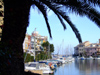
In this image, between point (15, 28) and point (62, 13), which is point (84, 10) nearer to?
point (62, 13)

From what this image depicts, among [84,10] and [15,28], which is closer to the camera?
[15,28]

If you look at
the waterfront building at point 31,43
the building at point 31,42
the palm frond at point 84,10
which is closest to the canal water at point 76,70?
the waterfront building at point 31,43

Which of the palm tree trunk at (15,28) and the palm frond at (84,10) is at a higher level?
the palm frond at (84,10)

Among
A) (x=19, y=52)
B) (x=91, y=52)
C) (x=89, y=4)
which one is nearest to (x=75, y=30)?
(x=89, y=4)

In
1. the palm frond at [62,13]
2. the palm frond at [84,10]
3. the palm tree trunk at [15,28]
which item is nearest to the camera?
the palm tree trunk at [15,28]

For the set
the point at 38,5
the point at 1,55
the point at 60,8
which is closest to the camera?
the point at 1,55

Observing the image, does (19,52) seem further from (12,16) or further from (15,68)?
(12,16)

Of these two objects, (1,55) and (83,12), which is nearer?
(1,55)

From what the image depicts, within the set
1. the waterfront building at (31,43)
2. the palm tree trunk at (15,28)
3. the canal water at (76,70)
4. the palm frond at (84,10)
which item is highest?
the palm frond at (84,10)

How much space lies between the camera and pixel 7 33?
13.0ft

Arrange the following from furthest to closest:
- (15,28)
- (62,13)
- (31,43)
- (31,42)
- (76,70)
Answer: (31,43) < (31,42) < (76,70) < (62,13) < (15,28)

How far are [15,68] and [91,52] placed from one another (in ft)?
344

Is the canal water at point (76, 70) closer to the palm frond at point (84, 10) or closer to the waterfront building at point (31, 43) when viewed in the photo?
the waterfront building at point (31, 43)

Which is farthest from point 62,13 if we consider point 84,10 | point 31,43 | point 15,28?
point 31,43
